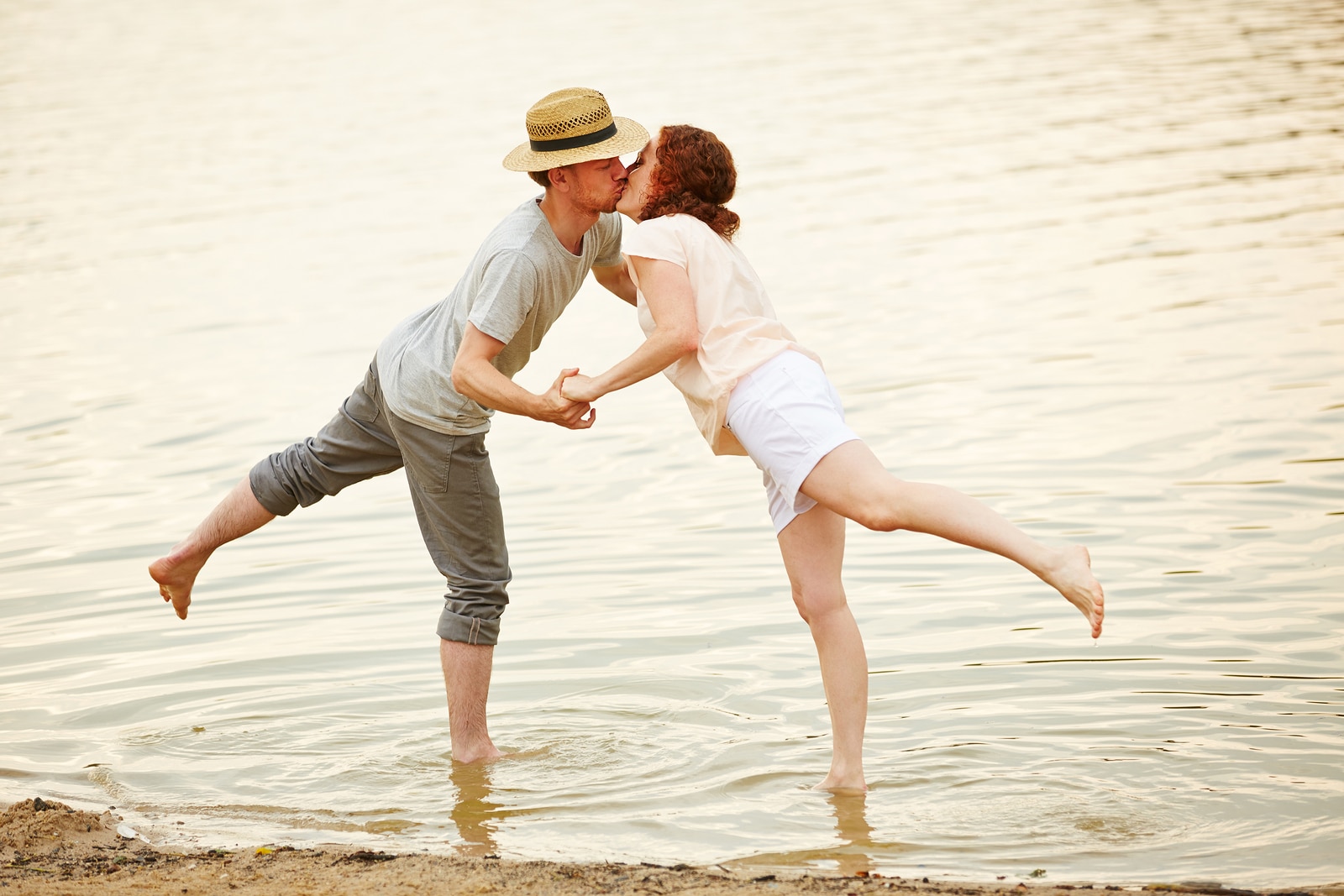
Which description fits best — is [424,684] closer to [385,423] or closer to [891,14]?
[385,423]

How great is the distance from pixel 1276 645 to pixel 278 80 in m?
27.1

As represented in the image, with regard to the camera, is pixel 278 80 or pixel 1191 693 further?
pixel 278 80

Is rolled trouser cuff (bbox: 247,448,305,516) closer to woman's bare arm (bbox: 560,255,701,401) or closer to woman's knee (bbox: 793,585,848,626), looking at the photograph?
woman's bare arm (bbox: 560,255,701,401)

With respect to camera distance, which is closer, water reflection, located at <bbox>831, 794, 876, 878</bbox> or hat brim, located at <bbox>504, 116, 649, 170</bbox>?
Result: water reflection, located at <bbox>831, 794, 876, 878</bbox>

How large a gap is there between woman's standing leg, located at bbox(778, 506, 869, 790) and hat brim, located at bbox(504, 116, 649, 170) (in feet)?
4.16

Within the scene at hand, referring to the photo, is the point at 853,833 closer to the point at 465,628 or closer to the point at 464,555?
the point at 465,628

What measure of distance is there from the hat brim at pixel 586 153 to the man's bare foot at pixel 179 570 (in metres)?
1.92

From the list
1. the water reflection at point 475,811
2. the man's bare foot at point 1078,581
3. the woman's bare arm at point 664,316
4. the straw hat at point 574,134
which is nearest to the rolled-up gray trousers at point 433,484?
the water reflection at point 475,811

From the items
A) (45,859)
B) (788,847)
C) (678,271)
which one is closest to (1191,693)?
(788,847)

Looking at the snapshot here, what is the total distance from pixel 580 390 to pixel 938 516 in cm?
121

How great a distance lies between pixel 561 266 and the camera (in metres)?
Answer: 4.86

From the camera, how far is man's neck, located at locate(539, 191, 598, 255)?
486cm

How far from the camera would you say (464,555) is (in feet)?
16.7

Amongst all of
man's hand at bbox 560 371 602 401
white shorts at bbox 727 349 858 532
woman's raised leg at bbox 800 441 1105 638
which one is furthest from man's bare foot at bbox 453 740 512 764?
woman's raised leg at bbox 800 441 1105 638
